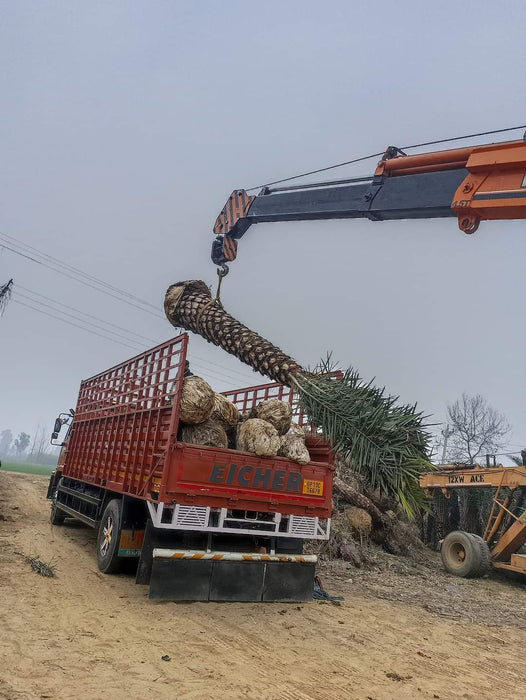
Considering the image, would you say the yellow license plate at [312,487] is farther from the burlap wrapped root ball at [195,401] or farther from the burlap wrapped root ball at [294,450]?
the burlap wrapped root ball at [195,401]

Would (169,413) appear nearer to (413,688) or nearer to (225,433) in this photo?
(225,433)

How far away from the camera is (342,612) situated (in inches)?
245

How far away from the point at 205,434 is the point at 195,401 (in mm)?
510

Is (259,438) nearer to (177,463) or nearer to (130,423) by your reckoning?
(177,463)

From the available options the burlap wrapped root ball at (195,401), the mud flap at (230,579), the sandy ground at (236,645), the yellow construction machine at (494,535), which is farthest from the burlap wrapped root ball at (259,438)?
the yellow construction machine at (494,535)

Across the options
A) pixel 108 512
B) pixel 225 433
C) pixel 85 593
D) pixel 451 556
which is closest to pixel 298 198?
pixel 225 433

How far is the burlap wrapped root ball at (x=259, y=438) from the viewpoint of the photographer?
593 cm

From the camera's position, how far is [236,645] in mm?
4680

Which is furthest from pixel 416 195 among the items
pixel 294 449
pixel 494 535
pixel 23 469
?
pixel 23 469

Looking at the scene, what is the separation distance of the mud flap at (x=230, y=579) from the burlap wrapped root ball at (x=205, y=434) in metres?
1.22

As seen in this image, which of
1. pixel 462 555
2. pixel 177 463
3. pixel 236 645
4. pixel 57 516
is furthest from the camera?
pixel 462 555

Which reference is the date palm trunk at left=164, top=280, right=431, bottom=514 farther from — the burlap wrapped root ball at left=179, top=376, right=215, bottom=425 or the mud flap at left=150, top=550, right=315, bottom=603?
the mud flap at left=150, top=550, right=315, bottom=603

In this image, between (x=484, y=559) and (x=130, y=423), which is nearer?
(x=130, y=423)

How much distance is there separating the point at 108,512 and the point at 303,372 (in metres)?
3.14
